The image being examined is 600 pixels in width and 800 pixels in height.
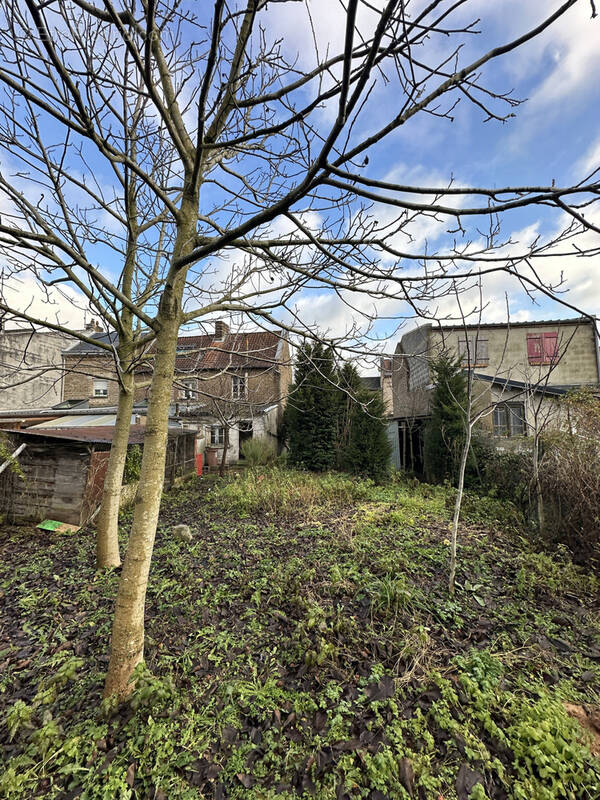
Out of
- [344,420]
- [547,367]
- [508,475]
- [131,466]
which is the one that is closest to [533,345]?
[547,367]

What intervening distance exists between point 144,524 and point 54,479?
5.81 meters

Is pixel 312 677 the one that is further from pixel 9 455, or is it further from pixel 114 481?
pixel 9 455

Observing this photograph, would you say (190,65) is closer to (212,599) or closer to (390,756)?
(212,599)

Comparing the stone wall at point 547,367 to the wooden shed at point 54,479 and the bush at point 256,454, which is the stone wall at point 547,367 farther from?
the wooden shed at point 54,479

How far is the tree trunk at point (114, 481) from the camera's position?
4.21 metres

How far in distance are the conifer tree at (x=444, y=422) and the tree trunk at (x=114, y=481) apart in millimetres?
8638

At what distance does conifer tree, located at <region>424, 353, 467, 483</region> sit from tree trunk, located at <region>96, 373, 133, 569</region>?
8.64 meters

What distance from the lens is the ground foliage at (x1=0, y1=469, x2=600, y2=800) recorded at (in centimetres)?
196

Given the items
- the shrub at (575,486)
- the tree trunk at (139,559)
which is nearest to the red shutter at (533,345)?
the shrub at (575,486)

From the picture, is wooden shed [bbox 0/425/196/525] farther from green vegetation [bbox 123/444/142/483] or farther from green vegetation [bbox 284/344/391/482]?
green vegetation [bbox 284/344/391/482]

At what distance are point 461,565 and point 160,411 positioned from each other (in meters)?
4.17

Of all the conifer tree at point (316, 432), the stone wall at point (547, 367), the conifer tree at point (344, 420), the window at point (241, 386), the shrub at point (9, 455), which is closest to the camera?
the window at point (241, 386)

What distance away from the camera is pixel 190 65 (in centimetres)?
335

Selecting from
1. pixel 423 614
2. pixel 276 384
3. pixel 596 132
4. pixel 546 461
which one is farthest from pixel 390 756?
pixel 276 384
